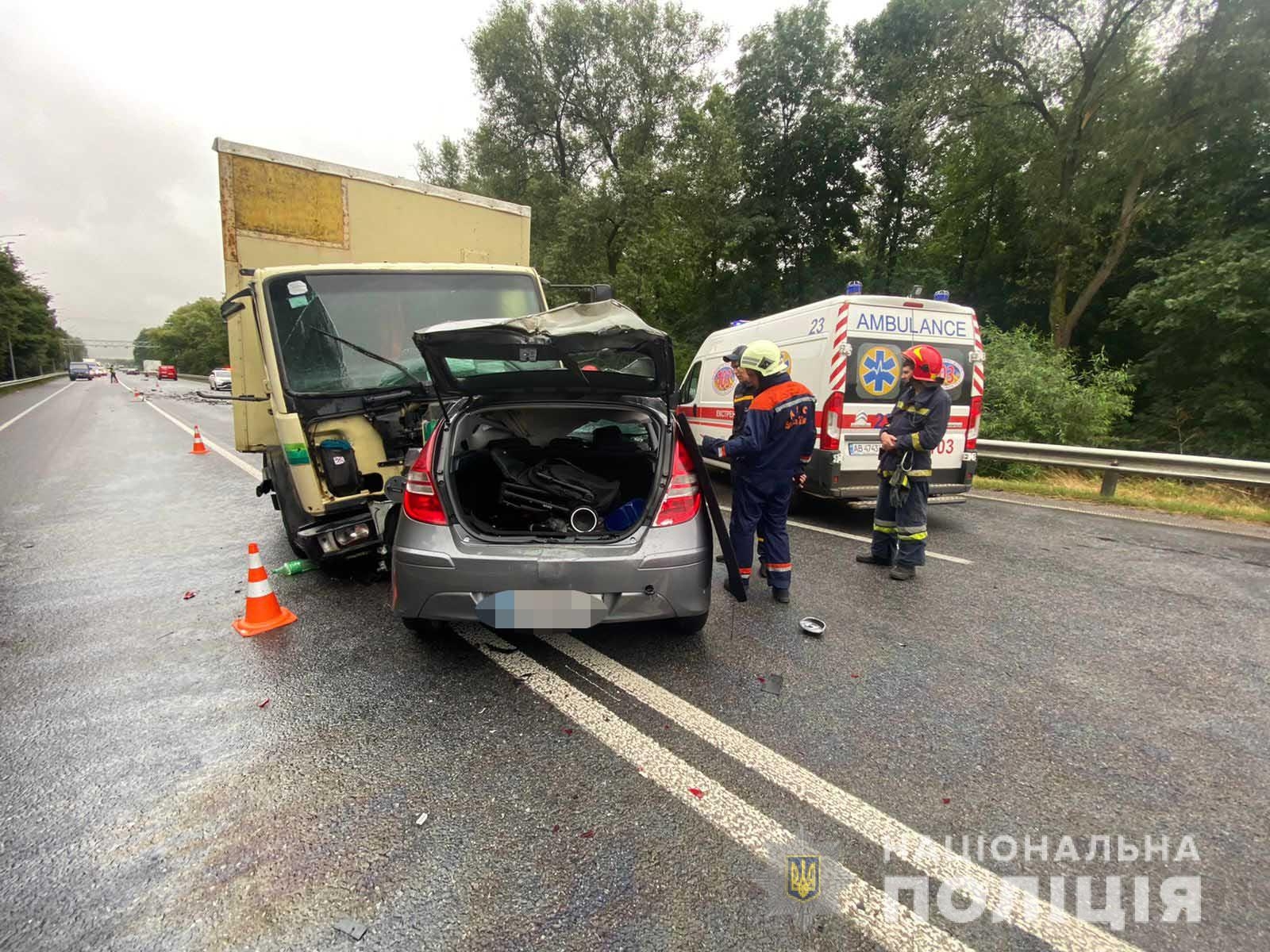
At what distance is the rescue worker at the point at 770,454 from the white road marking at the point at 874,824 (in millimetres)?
1467

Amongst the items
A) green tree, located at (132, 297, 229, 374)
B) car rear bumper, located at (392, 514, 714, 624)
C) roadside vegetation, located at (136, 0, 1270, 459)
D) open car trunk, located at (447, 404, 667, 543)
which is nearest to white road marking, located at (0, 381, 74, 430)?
roadside vegetation, located at (136, 0, 1270, 459)

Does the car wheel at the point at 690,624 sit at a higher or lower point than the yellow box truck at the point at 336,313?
lower

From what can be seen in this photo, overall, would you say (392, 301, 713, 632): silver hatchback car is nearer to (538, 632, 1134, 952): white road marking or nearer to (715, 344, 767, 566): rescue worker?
(538, 632, 1134, 952): white road marking

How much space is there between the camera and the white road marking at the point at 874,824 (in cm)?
163

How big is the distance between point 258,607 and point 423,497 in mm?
1589

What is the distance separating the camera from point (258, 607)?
3564 millimetres

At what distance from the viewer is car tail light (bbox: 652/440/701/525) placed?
114 inches

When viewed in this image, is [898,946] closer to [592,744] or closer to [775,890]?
[775,890]

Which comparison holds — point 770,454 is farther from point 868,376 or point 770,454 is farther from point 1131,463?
point 1131,463

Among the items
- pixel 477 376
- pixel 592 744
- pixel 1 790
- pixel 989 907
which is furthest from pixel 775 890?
pixel 1 790

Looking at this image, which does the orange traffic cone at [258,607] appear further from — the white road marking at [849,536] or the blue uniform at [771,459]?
the white road marking at [849,536]

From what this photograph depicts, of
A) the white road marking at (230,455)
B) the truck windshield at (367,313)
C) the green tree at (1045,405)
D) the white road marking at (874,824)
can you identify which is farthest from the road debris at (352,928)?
the green tree at (1045,405)

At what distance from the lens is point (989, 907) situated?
170cm

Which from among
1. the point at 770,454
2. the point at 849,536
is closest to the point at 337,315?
the point at 770,454
